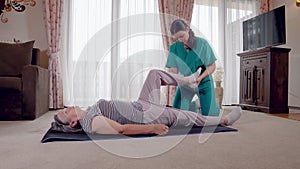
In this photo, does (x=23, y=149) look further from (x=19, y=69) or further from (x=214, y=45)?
(x=214, y=45)

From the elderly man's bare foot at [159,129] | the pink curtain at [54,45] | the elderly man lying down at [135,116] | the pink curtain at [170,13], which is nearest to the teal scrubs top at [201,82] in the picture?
the elderly man lying down at [135,116]

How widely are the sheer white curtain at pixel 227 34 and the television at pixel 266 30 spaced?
0.40m

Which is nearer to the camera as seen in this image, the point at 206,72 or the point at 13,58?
the point at 206,72

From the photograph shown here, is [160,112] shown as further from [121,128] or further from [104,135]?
[104,135]

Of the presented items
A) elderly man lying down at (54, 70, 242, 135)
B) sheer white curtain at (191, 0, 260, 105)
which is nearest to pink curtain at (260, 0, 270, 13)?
sheer white curtain at (191, 0, 260, 105)

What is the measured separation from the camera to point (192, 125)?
7.02ft

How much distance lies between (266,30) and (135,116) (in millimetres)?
3043

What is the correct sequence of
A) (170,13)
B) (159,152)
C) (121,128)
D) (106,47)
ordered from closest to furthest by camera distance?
(159,152) → (121,128) → (106,47) → (170,13)

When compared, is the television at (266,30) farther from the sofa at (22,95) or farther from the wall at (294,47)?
the sofa at (22,95)

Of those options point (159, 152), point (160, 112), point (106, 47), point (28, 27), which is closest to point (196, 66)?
point (160, 112)

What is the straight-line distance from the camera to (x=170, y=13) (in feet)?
14.7

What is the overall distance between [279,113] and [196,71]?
6.03ft

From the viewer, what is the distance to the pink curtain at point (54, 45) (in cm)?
387

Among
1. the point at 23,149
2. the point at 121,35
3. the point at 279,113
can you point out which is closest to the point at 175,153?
the point at 23,149
